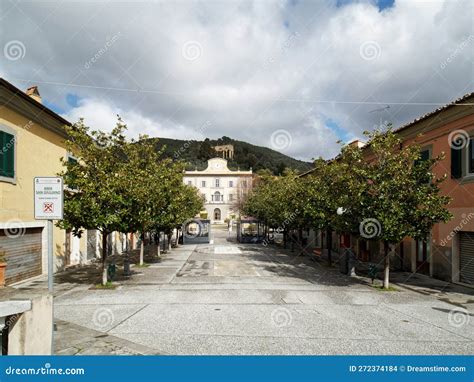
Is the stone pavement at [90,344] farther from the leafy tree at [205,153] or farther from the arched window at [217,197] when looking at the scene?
the leafy tree at [205,153]

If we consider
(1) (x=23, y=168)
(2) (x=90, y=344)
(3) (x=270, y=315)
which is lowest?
(3) (x=270, y=315)

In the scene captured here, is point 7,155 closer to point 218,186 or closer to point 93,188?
point 93,188

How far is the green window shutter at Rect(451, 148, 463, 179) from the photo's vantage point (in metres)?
15.8

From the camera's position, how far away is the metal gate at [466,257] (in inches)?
608

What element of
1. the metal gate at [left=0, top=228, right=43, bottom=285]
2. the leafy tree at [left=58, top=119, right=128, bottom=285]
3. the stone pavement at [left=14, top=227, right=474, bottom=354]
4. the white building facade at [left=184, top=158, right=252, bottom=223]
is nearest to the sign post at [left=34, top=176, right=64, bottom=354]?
the stone pavement at [left=14, top=227, right=474, bottom=354]

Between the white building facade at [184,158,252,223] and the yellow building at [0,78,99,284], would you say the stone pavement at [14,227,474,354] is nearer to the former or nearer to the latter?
the yellow building at [0,78,99,284]

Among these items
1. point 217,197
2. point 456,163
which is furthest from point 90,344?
point 217,197

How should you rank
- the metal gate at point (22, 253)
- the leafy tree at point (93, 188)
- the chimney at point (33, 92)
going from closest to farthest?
the leafy tree at point (93, 188) → the metal gate at point (22, 253) → the chimney at point (33, 92)

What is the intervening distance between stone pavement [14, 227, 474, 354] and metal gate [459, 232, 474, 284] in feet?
4.78

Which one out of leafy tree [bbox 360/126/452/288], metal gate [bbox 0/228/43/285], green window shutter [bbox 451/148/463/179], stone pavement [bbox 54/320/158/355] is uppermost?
green window shutter [bbox 451/148/463/179]

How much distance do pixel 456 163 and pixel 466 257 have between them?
4093 millimetres

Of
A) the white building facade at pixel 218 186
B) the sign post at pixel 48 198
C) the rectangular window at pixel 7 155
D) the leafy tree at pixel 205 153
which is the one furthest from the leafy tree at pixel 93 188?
the leafy tree at pixel 205 153

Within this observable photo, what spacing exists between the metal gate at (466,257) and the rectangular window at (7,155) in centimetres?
1900

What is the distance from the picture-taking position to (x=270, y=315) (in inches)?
413
